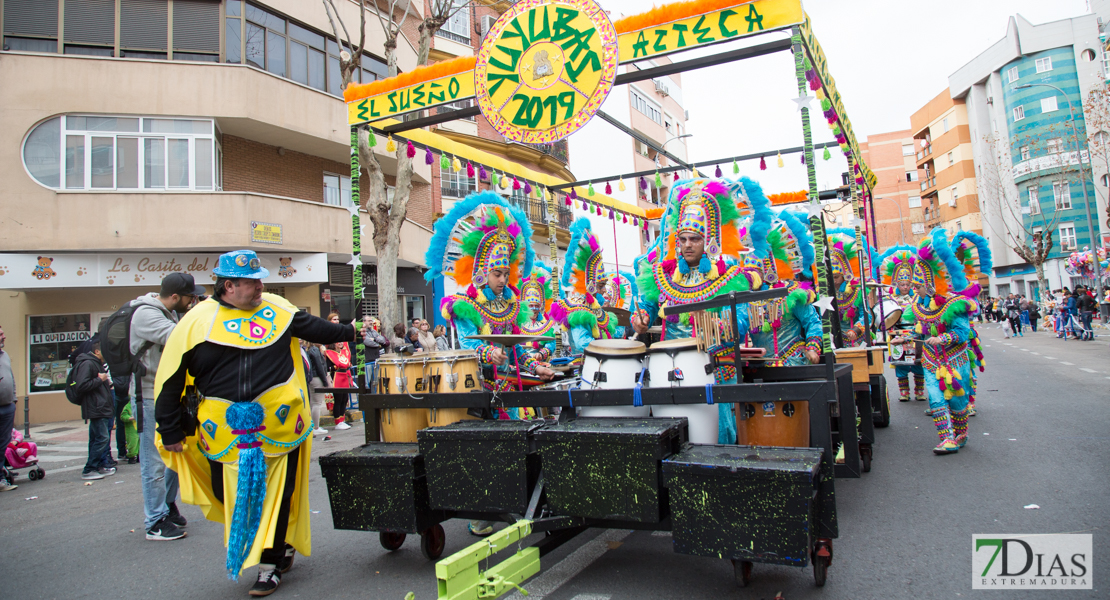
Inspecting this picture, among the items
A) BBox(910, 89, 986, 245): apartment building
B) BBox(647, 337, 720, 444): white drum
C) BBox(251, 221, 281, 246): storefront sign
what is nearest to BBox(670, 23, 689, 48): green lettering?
BBox(647, 337, 720, 444): white drum

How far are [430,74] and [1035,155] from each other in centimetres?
4566

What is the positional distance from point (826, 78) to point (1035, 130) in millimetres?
44550

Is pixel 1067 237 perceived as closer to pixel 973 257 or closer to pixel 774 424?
pixel 973 257

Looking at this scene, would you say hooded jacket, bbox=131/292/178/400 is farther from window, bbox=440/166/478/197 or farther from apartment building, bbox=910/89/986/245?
apartment building, bbox=910/89/986/245

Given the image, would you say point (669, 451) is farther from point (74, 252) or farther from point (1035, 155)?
point (1035, 155)

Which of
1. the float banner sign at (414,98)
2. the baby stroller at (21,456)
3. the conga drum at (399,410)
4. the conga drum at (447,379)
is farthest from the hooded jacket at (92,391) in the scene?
the conga drum at (447,379)

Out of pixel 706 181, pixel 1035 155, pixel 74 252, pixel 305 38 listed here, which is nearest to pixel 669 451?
pixel 706 181

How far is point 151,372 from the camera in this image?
4.94 m

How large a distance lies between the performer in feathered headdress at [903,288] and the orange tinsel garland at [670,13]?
12.8 feet

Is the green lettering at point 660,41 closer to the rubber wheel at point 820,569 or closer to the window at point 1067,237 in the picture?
the rubber wheel at point 820,569

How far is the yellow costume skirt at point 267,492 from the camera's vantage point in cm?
368

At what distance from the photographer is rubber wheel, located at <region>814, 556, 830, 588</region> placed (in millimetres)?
3230

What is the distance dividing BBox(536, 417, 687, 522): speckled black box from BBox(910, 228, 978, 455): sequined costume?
414 cm

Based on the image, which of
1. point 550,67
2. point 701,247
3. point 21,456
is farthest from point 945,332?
point 21,456
